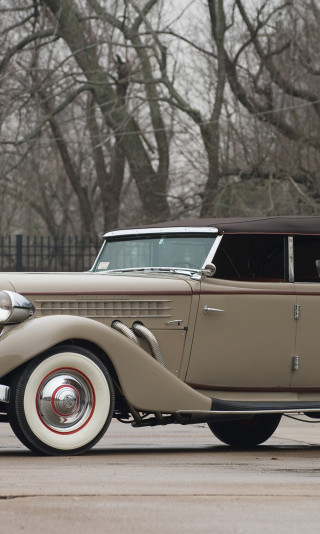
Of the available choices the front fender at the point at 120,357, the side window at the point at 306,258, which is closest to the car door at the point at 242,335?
the side window at the point at 306,258

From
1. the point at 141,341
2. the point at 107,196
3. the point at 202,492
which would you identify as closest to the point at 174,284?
the point at 141,341

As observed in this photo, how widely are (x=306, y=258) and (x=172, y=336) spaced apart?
141 cm

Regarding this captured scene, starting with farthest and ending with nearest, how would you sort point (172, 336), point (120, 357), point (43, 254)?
point (43, 254), point (172, 336), point (120, 357)

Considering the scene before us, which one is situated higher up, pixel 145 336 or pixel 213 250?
pixel 213 250

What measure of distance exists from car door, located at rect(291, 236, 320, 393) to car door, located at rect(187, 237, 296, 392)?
62 mm

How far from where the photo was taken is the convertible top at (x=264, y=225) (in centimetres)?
885

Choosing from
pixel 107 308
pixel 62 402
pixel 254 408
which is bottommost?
pixel 254 408

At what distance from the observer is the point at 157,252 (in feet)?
30.0

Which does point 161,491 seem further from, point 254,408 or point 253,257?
point 253,257

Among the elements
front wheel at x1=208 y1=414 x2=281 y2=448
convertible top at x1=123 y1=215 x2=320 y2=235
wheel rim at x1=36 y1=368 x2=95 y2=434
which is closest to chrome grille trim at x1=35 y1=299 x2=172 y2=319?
wheel rim at x1=36 y1=368 x2=95 y2=434

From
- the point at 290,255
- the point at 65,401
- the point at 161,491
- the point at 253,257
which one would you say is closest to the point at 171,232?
the point at 253,257

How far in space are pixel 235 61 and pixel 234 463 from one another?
17.6 meters

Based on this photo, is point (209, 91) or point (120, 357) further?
point (209, 91)

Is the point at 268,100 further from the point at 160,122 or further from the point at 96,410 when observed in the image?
the point at 96,410
